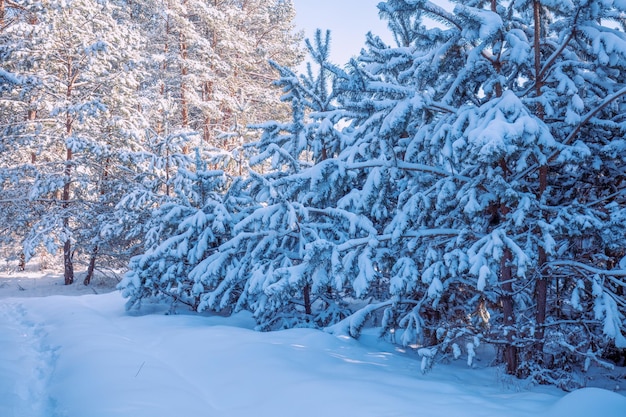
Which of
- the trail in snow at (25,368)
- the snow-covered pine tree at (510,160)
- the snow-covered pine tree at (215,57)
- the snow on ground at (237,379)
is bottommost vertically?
the trail in snow at (25,368)

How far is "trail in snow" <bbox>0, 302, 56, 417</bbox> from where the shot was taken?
4141 mm

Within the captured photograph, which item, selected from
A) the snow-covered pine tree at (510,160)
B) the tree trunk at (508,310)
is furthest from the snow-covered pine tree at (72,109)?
the tree trunk at (508,310)

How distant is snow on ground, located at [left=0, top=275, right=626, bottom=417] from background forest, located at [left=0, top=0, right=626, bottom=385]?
52 cm

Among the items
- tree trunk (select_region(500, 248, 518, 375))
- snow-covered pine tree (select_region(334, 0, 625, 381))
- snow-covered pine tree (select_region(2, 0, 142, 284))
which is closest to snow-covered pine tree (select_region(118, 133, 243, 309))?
snow-covered pine tree (select_region(334, 0, 625, 381))

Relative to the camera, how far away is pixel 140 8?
2222cm

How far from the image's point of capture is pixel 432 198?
5.77 m

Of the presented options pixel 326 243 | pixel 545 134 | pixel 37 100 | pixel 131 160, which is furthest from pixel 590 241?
pixel 37 100

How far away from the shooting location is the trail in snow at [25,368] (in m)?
4.14

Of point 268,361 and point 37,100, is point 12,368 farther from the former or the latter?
point 37,100

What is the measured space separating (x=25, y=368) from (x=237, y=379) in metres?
2.85

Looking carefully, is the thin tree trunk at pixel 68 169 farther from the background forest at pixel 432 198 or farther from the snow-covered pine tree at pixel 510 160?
the snow-covered pine tree at pixel 510 160

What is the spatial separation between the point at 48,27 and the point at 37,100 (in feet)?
7.61

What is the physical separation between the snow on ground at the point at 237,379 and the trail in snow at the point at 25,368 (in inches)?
0.6

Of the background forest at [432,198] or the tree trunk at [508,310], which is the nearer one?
the background forest at [432,198]
